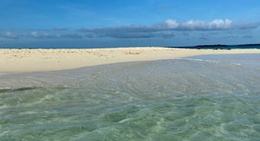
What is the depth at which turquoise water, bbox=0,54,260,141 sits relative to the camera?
7113mm

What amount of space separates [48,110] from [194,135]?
399 cm

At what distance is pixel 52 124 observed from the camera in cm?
783

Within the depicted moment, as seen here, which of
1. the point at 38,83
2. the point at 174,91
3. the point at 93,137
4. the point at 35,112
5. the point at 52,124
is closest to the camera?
the point at 93,137

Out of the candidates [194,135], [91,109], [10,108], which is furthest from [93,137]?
[10,108]

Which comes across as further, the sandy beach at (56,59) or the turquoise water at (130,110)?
the sandy beach at (56,59)

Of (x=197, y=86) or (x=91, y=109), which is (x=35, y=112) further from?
(x=197, y=86)

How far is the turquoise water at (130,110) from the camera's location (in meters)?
7.11

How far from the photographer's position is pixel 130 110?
9094mm

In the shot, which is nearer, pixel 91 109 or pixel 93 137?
pixel 93 137

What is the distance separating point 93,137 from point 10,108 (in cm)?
365

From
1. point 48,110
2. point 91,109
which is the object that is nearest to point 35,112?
point 48,110

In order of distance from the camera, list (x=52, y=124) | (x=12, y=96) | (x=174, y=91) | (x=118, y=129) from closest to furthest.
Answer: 1. (x=118, y=129)
2. (x=52, y=124)
3. (x=12, y=96)
4. (x=174, y=91)

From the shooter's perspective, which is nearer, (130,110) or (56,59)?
(130,110)

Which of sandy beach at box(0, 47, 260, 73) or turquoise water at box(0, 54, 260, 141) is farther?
sandy beach at box(0, 47, 260, 73)
